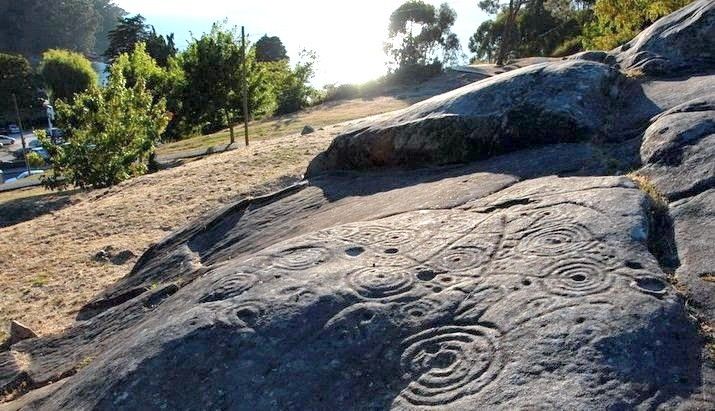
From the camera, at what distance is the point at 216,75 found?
81.7 feet

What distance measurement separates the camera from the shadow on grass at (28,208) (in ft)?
54.5

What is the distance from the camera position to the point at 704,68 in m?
7.18

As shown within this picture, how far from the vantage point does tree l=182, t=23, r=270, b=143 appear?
24.7 metres

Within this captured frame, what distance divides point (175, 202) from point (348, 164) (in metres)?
5.78

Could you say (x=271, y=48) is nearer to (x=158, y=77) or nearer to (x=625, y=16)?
(x=158, y=77)

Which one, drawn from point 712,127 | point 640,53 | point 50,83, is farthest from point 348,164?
point 50,83

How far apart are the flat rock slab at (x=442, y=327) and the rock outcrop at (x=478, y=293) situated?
0.01m

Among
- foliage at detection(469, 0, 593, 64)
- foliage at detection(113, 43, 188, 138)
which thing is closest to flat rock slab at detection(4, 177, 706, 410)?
foliage at detection(113, 43, 188, 138)

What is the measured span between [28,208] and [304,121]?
16.8 metres

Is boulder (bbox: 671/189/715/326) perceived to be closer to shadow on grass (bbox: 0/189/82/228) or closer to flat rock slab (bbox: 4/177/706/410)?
flat rock slab (bbox: 4/177/706/410)

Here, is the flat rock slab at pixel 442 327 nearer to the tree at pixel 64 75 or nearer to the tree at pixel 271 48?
the tree at pixel 64 75

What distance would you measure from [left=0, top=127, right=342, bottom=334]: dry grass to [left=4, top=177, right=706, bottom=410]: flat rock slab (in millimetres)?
3561

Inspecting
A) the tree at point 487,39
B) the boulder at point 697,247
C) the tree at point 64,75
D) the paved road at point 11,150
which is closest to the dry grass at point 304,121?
the tree at point 487,39

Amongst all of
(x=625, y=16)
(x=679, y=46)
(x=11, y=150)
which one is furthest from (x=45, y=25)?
(x=679, y=46)
